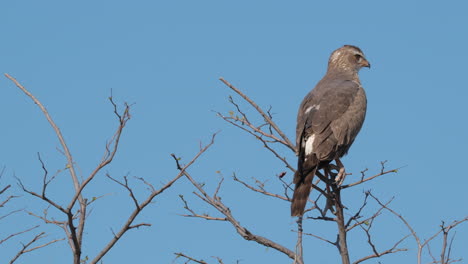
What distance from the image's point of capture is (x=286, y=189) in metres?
6.26

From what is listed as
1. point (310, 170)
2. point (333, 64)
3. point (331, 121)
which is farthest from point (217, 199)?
point (333, 64)

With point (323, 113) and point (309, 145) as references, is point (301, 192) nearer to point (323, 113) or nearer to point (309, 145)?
point (309, 145)

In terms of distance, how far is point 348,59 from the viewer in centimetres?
941

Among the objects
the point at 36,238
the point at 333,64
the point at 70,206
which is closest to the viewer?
the point at 70,206

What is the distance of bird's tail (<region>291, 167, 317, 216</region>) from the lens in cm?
615

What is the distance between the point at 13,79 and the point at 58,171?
0.80 m

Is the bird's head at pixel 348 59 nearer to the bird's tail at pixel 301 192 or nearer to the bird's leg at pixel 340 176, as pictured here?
the bird's leg at pixel 340 176

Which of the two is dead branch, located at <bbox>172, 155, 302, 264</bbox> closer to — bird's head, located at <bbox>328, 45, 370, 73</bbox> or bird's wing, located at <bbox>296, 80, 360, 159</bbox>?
bird's wing, located at <bbox>296, 80, 360, 159</bbox>

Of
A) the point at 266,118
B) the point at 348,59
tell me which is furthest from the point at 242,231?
the point at 348,59

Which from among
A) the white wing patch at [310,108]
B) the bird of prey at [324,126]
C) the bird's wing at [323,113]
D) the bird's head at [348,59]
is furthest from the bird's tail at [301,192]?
the bird's head at [348,59]

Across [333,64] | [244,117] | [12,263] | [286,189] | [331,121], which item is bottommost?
[12,263]

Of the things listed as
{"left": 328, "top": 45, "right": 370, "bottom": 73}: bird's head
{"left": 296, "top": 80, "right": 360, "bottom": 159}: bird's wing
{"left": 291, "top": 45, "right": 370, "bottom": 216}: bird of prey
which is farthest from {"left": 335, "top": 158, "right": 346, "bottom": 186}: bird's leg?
{"left": 328, "top": 45, "right": 370, "bottom": 73}: bird's head

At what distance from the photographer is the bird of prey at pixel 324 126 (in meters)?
6.52

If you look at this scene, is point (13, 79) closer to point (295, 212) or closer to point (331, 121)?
point (295, 212)
